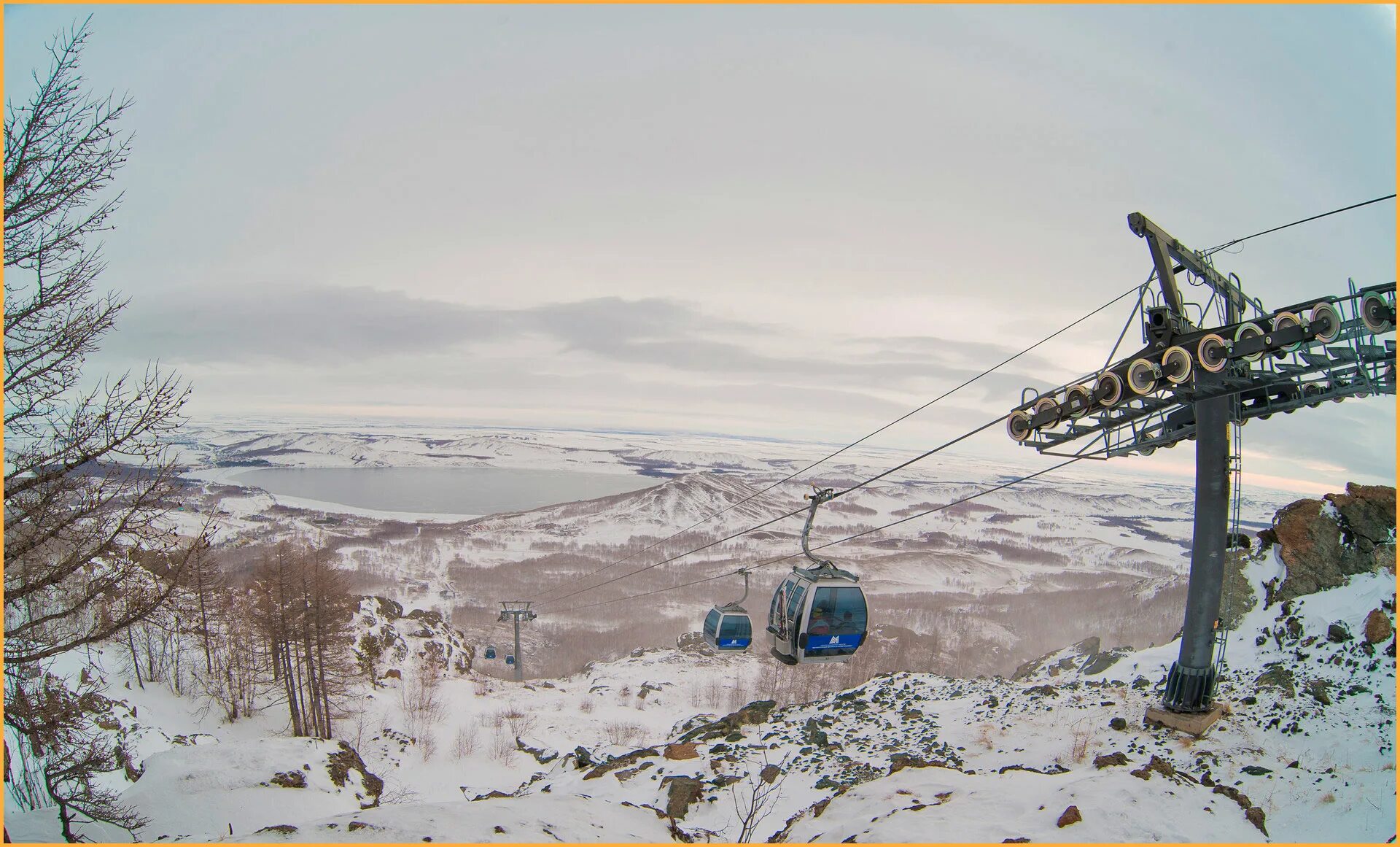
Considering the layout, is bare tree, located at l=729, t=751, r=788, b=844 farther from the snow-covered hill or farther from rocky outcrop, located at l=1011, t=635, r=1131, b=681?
rocky outcrop, located at l=1011, t=635, r=1131, b=681

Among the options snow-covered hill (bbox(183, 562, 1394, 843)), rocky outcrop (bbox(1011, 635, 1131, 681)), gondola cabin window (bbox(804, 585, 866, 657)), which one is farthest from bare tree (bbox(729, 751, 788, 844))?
rocky outcrop (bbox(1011, 635, 1131, 681))

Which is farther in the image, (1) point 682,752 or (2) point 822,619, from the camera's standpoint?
(1) point 682,752

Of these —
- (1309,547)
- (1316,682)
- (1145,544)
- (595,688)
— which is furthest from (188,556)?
(1145,544)

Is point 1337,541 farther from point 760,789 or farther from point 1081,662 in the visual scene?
point 760,789

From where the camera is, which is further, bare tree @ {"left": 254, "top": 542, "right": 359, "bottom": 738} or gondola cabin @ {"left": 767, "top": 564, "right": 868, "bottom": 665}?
bare tree @ {"left": 254, "top": 542, "right": 359, "bottom": 738}

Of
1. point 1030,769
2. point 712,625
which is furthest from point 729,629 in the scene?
point 1030,769

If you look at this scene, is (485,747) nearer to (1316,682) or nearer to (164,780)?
(164,780)
